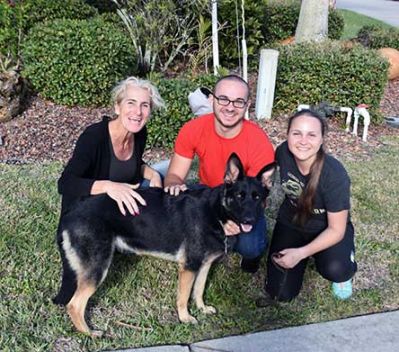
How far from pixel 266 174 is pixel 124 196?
0.95 meters

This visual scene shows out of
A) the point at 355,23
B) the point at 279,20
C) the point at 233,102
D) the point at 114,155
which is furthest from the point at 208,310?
the point at 355,23

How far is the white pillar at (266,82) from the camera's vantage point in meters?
7.66

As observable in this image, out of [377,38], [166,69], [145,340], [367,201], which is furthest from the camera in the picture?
[377,38]

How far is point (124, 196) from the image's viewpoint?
346 cm

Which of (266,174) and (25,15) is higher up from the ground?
(25,15)

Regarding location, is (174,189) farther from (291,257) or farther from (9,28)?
(9,28)

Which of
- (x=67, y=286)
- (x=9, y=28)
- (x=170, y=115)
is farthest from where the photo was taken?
(x=9, y=28)

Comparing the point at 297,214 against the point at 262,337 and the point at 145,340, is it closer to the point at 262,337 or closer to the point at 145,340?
the point at 262,337

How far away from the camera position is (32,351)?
320cm

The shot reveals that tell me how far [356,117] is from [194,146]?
14.9 feet

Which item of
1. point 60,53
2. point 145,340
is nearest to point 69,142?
point 60,53

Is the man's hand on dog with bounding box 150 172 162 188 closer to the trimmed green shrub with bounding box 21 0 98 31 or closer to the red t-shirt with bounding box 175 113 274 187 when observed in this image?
the red t-shirt with bounding box 175 113 274 187

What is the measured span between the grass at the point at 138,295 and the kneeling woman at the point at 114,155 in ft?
2.21

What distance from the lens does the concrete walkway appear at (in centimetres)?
2551
